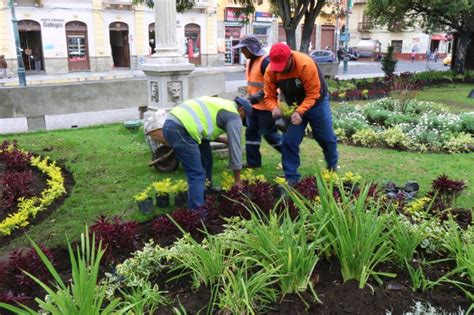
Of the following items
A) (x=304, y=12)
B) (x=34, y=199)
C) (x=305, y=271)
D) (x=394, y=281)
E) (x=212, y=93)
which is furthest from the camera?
(x=304, y=12)

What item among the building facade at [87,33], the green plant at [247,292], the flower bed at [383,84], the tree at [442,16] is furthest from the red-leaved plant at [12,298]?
the building facade at [87,33]

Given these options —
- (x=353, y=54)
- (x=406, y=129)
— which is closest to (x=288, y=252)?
(x=406, y=129)

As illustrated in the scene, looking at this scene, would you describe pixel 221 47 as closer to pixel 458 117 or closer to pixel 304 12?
pixel 304 12

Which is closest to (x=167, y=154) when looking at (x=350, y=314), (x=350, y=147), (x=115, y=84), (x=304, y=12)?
(x=350, y=147)

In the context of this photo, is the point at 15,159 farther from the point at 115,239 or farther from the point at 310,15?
the point at 310,15

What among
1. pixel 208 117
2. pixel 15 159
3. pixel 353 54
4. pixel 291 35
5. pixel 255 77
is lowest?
pixel 15 159

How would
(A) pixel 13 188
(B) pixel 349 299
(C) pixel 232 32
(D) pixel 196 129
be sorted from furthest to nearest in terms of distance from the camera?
(C) pixel 232 32 < (A) pixel 13 188 < (D) pixel 196 129 < (B) pixel 349 299

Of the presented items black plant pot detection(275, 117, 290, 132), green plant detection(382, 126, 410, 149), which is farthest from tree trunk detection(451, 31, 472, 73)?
black plant pot detection(275, 117, 290, 132)

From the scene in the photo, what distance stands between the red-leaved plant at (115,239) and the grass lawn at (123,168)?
3.05 feet

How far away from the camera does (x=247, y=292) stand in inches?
106

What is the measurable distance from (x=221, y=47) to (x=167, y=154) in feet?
104

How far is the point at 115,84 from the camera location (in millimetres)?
10438

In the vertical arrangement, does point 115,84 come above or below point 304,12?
below

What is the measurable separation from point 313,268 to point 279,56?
2.50 meters
